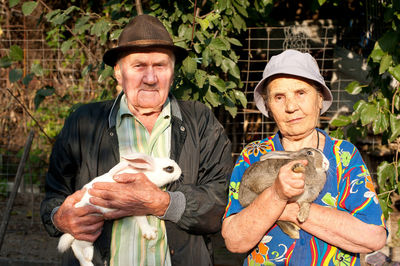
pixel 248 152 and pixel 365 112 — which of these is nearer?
pixel 248 152

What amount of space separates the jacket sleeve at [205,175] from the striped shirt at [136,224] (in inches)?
4.8

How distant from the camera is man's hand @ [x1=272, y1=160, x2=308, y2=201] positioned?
1.96 m

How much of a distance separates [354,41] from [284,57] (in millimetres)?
3770

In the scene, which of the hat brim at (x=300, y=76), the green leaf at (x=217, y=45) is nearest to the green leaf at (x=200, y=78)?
the green leaf at (x=217, y=45)

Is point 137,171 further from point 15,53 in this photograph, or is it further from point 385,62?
point 15,53

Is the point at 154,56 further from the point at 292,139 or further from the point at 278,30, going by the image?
the point at 278,30

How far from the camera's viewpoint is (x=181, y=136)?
2342 millimetres

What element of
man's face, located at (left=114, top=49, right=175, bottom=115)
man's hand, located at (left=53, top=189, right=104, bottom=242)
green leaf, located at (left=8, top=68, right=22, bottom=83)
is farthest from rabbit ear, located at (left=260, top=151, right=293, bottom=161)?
green leaf, located at (left=8, top=68, right=22, bottom=83)

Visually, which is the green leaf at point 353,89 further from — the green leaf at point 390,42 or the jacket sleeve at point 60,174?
the jacket sleeve at point 60,174

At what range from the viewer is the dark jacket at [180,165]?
2.23 meters

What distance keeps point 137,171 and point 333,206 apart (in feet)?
3.14

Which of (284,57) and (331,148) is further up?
(284,57)

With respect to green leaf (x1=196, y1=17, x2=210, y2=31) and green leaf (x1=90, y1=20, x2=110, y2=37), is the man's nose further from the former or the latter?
green leaf (x1=90, y1=20, x2=110, y2=37)

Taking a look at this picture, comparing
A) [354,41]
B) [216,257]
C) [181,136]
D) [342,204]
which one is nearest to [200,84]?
[181,136]
